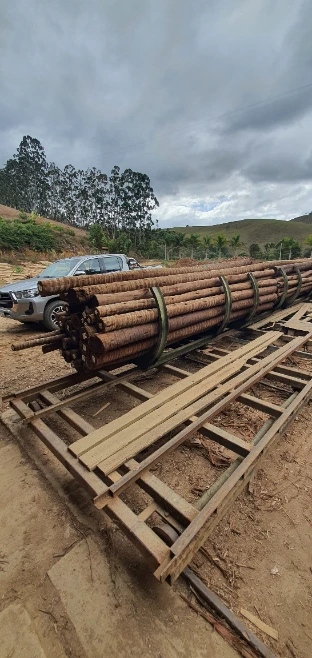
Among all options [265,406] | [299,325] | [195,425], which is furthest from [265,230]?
[195,425]

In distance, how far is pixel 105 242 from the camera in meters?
40.8

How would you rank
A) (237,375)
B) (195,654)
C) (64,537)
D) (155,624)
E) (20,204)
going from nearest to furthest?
1. (195,654)
2. (155,624)
3. (64,537)
4. (237,375)
5. (20,204)

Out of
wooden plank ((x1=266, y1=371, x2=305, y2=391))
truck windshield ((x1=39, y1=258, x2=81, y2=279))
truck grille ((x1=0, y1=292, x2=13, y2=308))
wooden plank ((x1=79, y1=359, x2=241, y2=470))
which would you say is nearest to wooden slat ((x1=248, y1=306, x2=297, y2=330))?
wooden plank ((x1=266, y1=371, x2=305, y2=391))

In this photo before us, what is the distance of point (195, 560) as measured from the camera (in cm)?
193

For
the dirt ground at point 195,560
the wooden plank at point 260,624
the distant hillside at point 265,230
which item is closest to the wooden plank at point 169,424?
the dirt ground at point 195,560

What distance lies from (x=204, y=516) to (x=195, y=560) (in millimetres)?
391

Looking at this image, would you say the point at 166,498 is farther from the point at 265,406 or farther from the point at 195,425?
the point at 265,406

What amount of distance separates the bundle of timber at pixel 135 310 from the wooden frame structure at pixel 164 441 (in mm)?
465

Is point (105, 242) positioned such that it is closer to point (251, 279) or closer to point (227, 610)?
point (251, 279)

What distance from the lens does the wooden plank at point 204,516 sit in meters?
1.58

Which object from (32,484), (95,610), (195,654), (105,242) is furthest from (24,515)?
(105,242)

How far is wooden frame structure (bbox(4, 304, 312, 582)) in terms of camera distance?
1.79 metres

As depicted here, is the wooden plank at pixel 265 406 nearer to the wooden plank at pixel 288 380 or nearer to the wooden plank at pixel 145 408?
the wooden plank at pixel 145 408

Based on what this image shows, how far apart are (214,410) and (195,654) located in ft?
5.55
